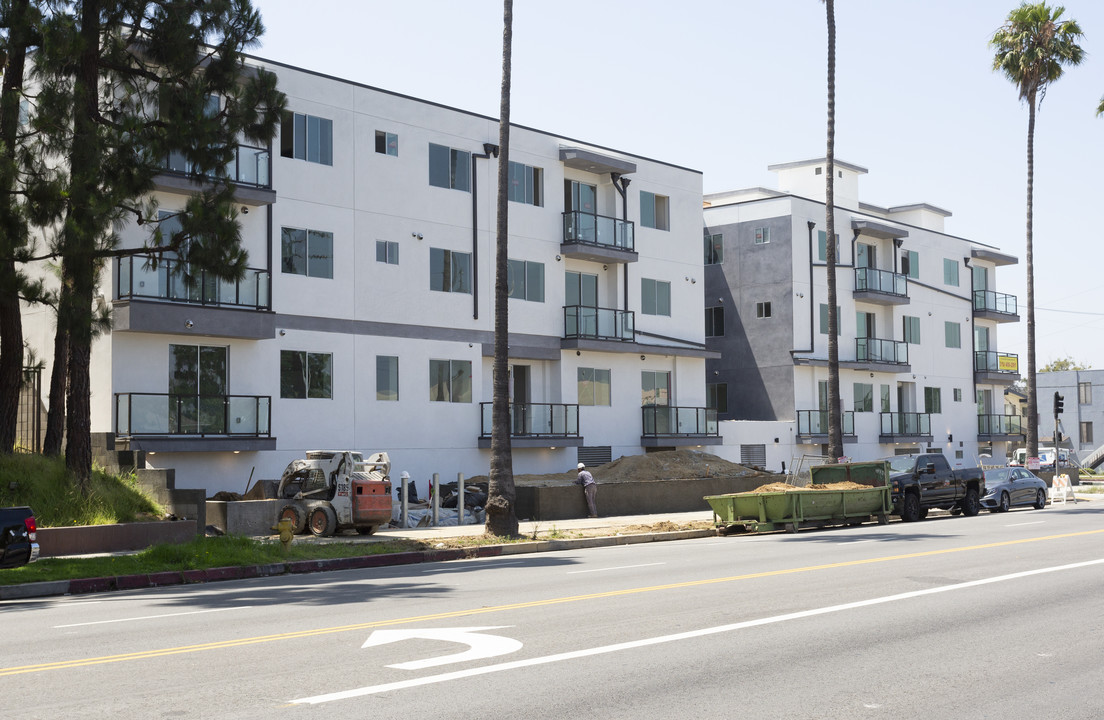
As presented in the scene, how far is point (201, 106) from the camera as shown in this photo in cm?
2227

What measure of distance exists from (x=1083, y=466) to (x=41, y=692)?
266 ft

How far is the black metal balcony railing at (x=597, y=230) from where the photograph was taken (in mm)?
38719

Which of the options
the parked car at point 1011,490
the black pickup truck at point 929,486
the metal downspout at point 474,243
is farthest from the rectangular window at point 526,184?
the parked car at point 1011,490

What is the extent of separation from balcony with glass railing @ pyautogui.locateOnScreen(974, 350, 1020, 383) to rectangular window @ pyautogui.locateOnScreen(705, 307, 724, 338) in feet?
55.9

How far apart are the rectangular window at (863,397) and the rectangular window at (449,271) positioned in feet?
76.7

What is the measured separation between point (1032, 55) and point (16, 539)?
4357 centimetres

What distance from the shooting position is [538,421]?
36.7 meters

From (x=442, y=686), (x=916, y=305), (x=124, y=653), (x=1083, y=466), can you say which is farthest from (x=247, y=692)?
(x=1083, y=466)

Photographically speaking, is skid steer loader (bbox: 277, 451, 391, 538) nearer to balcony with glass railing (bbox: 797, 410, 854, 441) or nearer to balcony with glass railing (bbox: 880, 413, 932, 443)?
balcony with glass railing (bbox: 797, 410, 854, 441)

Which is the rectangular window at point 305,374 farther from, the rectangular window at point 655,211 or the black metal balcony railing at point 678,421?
the rectangular window at point 655,211

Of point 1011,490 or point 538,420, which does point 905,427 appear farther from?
point 538,420

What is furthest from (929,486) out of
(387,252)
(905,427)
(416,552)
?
(905,427)

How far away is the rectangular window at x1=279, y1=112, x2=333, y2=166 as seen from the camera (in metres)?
31.4

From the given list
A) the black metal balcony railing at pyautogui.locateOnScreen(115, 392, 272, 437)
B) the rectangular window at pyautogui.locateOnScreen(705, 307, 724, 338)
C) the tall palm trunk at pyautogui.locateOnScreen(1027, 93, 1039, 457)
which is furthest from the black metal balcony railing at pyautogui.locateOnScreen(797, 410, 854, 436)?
the black metal balcony railing at pyautogui.locateOnScreen(115, 392, 272, 437)
